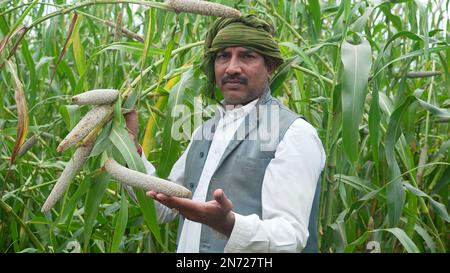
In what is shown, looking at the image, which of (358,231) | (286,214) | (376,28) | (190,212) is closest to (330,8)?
(376,28)

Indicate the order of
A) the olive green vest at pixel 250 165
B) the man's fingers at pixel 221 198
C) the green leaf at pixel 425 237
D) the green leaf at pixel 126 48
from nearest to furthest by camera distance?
the man's fingers at pixel 221 198 < the olive green vest at pixel 250 165 < the green leaf at pixel 126 48 < the green leaf at pixel 425 237

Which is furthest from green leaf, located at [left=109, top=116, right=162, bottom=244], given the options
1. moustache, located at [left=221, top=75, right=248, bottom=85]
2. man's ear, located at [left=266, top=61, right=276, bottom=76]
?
man's ear, located at [left=266, top=61, right=276, bottom=76]

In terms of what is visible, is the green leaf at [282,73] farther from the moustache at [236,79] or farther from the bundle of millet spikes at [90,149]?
the bundle of millet spikes at [90,149]

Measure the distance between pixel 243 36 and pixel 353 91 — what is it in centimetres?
35

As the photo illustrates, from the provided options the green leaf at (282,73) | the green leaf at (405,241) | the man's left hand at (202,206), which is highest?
the green leaf at (282,73)

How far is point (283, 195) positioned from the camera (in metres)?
1.90

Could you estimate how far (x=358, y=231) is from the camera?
296 cm

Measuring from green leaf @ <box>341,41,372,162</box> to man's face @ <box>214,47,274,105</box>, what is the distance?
0.80 feet

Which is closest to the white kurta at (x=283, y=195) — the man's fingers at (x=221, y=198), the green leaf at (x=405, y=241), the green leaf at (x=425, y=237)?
the man's fingers at (x=221, y=198)

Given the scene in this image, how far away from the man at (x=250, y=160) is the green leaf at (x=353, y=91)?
0.28 feet

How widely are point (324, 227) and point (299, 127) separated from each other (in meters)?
0.52

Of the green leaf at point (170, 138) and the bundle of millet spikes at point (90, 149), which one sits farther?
the green leaf at point (170, 138)

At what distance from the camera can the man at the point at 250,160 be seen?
1.86 meters
